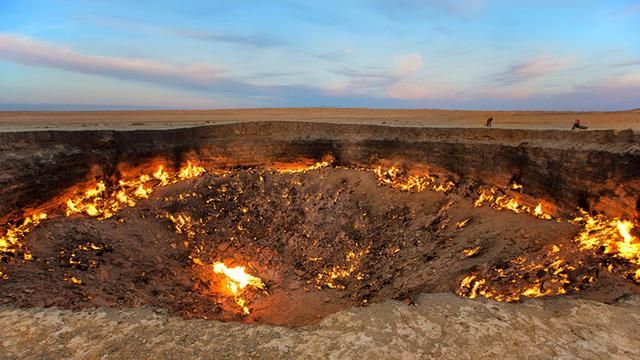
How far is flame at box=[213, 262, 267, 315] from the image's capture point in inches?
376

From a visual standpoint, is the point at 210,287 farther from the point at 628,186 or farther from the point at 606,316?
the point at 628,186

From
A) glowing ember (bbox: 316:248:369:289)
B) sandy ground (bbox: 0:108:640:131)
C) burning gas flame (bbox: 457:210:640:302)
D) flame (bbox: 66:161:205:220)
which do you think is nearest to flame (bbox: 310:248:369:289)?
glowing ember (bbox: 316:248:369:289)

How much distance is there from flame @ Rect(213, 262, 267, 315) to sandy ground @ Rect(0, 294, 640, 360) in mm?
4746

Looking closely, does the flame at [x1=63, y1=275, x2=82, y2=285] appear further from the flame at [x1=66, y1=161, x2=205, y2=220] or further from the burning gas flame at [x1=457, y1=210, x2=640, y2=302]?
the burning gas flame at [x1=457, y1=210, x2=640, y2=302]

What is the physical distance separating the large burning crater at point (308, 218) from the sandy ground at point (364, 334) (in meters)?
1.10

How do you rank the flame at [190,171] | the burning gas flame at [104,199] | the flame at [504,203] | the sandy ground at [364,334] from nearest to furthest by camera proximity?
the sandy ground at [364,334] < the burning gas flame at [104,199] < the flame at [504,203] < the flame at [190,171]

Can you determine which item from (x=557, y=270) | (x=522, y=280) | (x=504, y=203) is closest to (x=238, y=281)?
(x=522, y=280)

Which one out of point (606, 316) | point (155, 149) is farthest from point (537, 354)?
point (155, 149)

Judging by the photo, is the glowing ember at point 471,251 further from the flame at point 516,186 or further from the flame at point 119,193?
the flame at point 119,193

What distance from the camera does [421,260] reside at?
9.35 meters

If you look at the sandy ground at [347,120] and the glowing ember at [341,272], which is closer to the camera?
the glowing ember at [341,272]

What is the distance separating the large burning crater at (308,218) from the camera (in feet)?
23.9

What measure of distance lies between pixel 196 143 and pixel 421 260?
10.7 meters

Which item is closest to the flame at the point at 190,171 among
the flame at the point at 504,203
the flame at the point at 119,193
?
the flame at the point at 119,193
